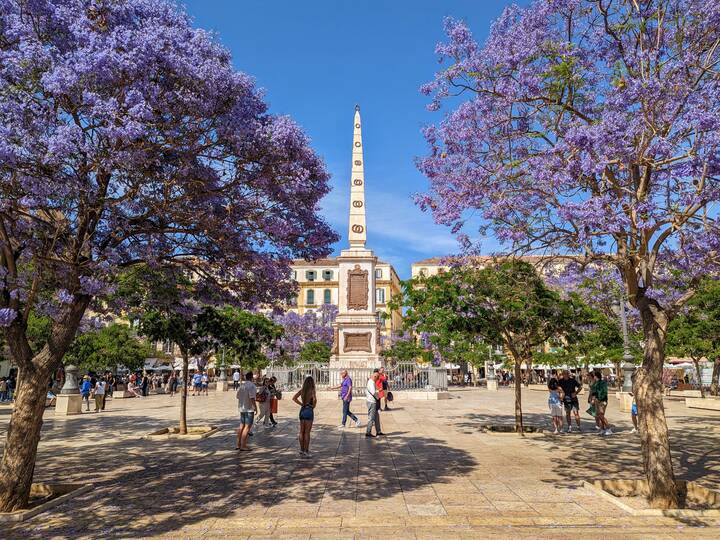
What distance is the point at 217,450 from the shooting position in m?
11.6

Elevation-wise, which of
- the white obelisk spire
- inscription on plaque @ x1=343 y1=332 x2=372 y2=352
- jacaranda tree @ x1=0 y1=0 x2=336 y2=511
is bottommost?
inscription on plaque @ x1=343 y1=332 x2=372 y2=352

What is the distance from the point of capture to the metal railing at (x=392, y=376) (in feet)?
91.4

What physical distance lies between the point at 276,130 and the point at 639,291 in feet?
18.6

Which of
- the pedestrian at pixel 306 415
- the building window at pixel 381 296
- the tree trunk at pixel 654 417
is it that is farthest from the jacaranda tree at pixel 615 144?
the building window at pixel 381 296

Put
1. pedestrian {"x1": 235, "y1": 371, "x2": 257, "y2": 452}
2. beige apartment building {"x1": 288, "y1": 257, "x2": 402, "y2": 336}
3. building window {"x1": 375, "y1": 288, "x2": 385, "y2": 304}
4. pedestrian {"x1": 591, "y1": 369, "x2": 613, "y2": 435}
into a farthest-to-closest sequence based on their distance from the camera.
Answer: beige apartment building {"x1": 288, "y1": 257, "x2": 402, "y2": 336}, building window {"x1": 375, "y1": 288, "x2": 385, "y2": 304}, pedestrian {"x1": 591, "y1": 369, "x2": 613, "y2": 435}, pedestrian {"x1": 235, "y1": 371, "x2": 257, "y2": 452}

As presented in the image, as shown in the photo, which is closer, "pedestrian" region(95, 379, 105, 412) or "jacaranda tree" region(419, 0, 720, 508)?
"jacaranda tree" region(419, 0, 720, 508)

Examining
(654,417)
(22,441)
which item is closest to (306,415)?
(22,441)

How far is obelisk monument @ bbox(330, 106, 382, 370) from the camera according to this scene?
27703 mm

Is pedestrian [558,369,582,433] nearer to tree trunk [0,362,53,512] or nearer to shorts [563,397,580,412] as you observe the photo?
shorts [563,397,580,412]

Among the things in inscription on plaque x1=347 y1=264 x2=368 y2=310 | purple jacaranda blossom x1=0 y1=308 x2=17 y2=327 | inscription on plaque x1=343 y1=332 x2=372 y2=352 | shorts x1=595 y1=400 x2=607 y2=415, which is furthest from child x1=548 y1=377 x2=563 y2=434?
inscription on plaque x1=347 y1=264 x2=368 y2=310

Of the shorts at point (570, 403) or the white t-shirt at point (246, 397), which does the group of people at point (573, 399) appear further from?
the white t-shirt at point (246, 397)

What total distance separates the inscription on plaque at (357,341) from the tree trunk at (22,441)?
21342mm

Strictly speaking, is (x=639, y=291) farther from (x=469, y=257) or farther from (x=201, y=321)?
(x=201, y=321)

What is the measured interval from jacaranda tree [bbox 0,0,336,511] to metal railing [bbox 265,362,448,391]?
782 inches
